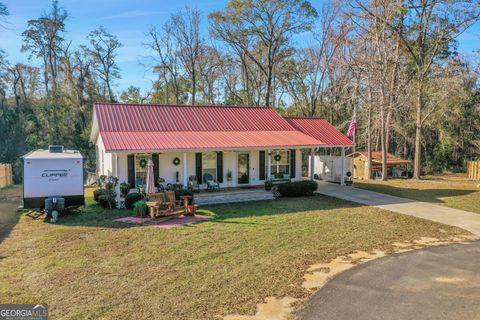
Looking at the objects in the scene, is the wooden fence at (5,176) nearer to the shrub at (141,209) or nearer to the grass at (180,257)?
the grass at (180,257)

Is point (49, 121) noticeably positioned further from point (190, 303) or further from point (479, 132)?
point (479, 132)

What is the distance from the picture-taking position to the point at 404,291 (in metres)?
6.25

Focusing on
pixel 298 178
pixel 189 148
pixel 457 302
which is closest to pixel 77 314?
pixel 457 302

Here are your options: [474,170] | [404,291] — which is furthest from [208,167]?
[474,170]

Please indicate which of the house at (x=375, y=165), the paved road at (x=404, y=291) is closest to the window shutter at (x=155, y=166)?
the paved road at (x=404, y=291)

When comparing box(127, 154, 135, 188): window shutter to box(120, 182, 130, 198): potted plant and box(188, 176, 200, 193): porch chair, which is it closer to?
box(120, 182, 130, 198): potted plant

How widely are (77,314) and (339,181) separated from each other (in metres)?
18.0

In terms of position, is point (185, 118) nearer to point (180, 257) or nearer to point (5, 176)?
point (180, 257)

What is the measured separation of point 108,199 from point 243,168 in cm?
708

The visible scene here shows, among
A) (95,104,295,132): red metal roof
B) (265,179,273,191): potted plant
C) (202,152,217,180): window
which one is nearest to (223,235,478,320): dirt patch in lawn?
(265,179,273,191): potted plant

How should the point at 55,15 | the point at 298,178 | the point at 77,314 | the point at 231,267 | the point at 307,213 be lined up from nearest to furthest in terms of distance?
the point at 77,314
the point at 231,267
the point at 307,213
the point at 298,178
the point at 55,15

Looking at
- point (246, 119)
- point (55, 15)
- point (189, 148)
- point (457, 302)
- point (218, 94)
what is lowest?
point (457, 302)

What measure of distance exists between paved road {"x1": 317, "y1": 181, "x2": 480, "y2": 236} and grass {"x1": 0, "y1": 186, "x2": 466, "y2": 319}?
86 centimetres

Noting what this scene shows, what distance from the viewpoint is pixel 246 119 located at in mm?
20188
